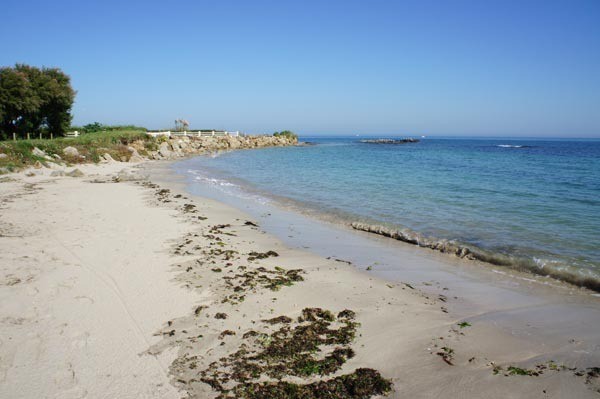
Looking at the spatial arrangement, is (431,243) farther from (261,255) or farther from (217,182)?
(217,182)

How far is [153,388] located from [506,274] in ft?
21.7

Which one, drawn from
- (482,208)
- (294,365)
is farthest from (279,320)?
(482,208)

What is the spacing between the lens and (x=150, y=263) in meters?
6.84

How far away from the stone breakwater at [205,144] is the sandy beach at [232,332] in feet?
105

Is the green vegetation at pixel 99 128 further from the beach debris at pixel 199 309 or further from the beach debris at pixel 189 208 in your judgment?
the beach debris at pixel 199 309

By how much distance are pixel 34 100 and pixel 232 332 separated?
33039mm

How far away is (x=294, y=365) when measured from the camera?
3.89 m

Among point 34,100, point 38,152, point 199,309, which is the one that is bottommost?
point 199,309

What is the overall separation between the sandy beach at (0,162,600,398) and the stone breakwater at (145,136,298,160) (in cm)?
3195

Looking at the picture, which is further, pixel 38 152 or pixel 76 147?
pixel 76 147

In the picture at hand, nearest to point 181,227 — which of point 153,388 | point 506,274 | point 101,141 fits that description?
point 153,388

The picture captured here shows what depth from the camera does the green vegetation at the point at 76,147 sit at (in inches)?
790

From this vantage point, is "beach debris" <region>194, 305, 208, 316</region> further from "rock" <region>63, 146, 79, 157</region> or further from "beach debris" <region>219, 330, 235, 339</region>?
"rock" <region>63, 146, 79, 157</region>

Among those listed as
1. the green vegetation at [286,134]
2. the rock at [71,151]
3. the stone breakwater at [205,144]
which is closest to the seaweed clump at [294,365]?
the rock at [71,151]
